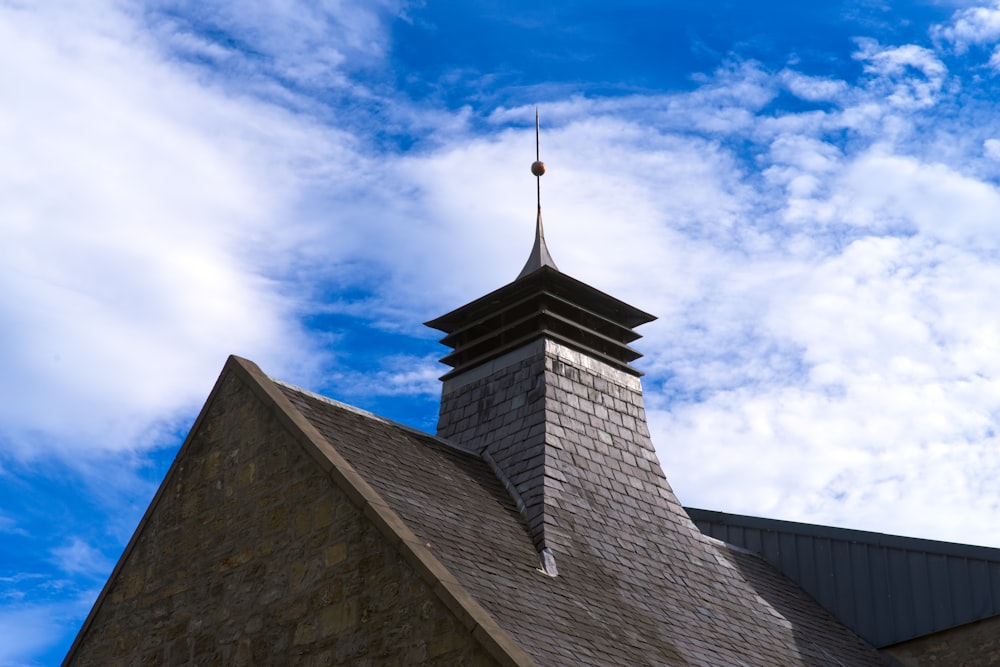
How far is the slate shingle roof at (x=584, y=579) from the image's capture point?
11.5 m

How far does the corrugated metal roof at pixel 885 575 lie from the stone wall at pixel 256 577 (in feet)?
26.2

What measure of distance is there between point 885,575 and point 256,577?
27.6ft

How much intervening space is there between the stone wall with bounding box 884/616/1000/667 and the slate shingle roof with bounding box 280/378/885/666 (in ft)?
1.16

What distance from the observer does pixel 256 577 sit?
12109mm

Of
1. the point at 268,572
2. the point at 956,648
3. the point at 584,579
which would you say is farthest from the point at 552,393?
the point at 956,648

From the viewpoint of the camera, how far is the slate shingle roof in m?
11.5

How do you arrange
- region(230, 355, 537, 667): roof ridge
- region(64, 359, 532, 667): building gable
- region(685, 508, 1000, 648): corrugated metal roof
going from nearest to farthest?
region(230, 355, 537, 667): roof ridge, region(64, 359, 532, 667): building gable, region(685, 508, 1000, 648): corrugated metal roof

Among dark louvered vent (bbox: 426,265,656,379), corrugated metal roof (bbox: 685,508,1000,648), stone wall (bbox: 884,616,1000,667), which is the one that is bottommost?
stone wall (bbox: 884,616,1000,667)

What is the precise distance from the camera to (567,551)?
44.2 ft

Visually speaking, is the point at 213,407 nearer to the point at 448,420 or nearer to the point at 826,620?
the point at 448,420

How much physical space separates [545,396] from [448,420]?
1.71 m

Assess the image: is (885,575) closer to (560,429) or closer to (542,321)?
(560,429)

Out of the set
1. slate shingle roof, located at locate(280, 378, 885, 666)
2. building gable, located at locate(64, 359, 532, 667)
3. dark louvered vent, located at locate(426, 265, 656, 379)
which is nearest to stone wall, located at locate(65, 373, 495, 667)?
building gable, located at locate(64, 359, 532, 667)

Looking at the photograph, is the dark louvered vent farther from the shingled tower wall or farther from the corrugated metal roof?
the corrugated metal roof
